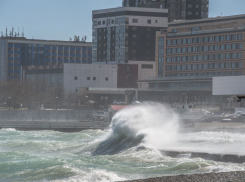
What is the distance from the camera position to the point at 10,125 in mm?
83250

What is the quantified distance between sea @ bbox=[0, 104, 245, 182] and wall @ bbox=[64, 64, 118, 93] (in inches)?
3314

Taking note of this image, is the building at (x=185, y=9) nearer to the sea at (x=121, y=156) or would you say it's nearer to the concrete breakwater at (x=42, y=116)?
the concrete breakwater at (x=42, y=116)

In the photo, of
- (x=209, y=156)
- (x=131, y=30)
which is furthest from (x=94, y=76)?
(x=209, y=156)

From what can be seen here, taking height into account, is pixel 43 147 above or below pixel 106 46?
below

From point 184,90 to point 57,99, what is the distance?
33.8 metres

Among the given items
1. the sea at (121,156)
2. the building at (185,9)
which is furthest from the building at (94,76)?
the sea at (121,156)

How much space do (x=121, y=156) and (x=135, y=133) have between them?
8309mm

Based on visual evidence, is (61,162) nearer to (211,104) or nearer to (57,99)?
(211,104)

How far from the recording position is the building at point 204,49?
416 ft

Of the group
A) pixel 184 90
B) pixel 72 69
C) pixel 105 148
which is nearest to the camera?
pixel 105 148

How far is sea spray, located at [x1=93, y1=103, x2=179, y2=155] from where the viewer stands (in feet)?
163

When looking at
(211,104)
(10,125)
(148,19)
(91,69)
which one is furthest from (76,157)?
(148,19)

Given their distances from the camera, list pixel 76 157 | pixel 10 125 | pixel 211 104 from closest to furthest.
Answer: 1. pixel 76 157
2. pixel 10 125
3. pixel 211 104

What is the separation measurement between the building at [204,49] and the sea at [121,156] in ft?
215
